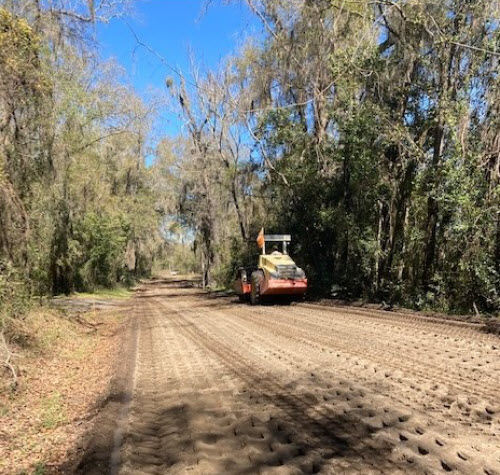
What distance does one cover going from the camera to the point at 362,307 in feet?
50.6

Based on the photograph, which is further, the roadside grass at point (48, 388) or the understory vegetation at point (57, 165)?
the understory vegetation at point (57, 165)

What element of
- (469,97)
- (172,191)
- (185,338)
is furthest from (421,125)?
(172,191)

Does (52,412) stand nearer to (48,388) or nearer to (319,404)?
(48,388)

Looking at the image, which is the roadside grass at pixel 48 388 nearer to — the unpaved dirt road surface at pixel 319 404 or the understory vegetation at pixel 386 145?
the unpaved dirt road surface at pixel 319 404

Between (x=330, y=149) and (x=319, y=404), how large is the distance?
14972mm

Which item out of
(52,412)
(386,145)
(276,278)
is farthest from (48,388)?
(386,145)

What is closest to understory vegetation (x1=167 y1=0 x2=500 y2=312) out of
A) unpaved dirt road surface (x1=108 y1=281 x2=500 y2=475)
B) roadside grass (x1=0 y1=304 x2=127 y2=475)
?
unpaved dirt road surface (x1=108 y1=281 x2=500 y2=475)

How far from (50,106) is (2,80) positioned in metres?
4.37

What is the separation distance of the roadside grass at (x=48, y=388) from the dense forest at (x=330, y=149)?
89 centimetres

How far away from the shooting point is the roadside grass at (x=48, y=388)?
5.07m

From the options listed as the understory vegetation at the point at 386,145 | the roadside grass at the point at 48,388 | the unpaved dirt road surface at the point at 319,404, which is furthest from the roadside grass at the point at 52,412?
the understory vegetation at the point at 386,145

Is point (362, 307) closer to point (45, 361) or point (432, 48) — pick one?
point (432, 48)

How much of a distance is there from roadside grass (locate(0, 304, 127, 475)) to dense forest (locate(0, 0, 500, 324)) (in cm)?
89

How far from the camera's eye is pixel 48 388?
7.62 m
